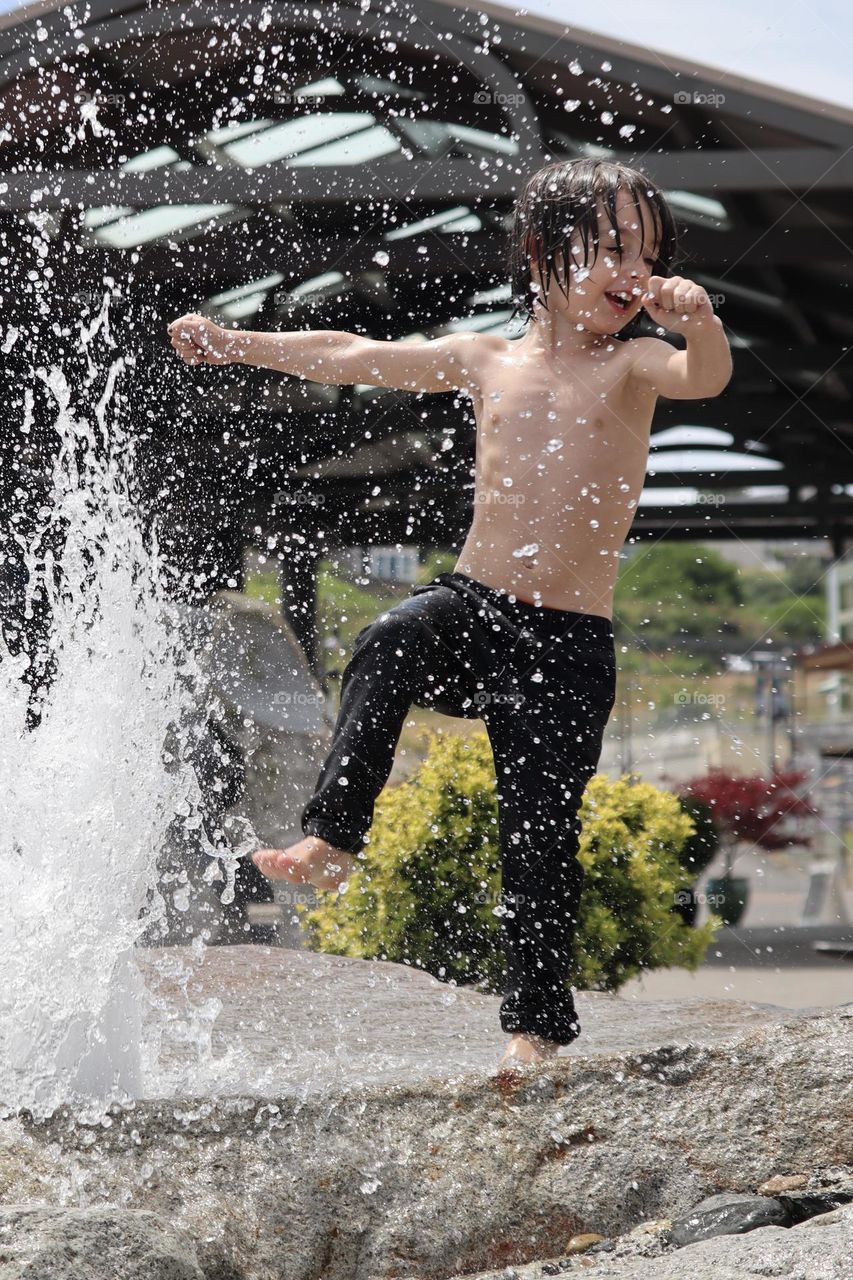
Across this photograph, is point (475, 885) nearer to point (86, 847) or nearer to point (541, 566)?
point (541, 566)

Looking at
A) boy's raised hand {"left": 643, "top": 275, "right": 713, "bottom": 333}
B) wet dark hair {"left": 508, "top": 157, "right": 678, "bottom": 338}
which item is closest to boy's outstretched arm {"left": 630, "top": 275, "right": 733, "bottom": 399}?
boy's raised hand {"left": 643, "top": 275, "right": 713, "bottom": 333}

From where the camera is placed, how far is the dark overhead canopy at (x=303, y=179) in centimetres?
523

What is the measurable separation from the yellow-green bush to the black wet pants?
5.44 ft

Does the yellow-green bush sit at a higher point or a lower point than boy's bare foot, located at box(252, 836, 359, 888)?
lower

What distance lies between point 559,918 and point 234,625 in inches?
163

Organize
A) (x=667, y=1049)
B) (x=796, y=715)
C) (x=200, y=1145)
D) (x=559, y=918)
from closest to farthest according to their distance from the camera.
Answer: (x=200, y=1145) < (x=667, y=1049) < (x=559, y=918) < (x=796, y=715)

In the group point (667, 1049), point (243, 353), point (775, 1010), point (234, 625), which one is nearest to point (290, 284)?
point (234, 625)

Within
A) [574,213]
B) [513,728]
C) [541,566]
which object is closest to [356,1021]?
[513,728]

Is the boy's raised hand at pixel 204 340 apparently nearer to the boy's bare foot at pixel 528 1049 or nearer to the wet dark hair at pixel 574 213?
the wet dark hair at pixel 574 213

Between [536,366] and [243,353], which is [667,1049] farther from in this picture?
[243,353]

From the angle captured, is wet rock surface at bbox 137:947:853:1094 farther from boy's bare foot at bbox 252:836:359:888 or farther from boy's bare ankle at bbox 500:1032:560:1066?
boy's bare foot at bbox 252:836:359:888

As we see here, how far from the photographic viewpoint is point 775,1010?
3131 millimetres

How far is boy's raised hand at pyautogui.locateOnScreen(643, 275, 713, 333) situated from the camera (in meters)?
2.15

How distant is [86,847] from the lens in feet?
7.23
